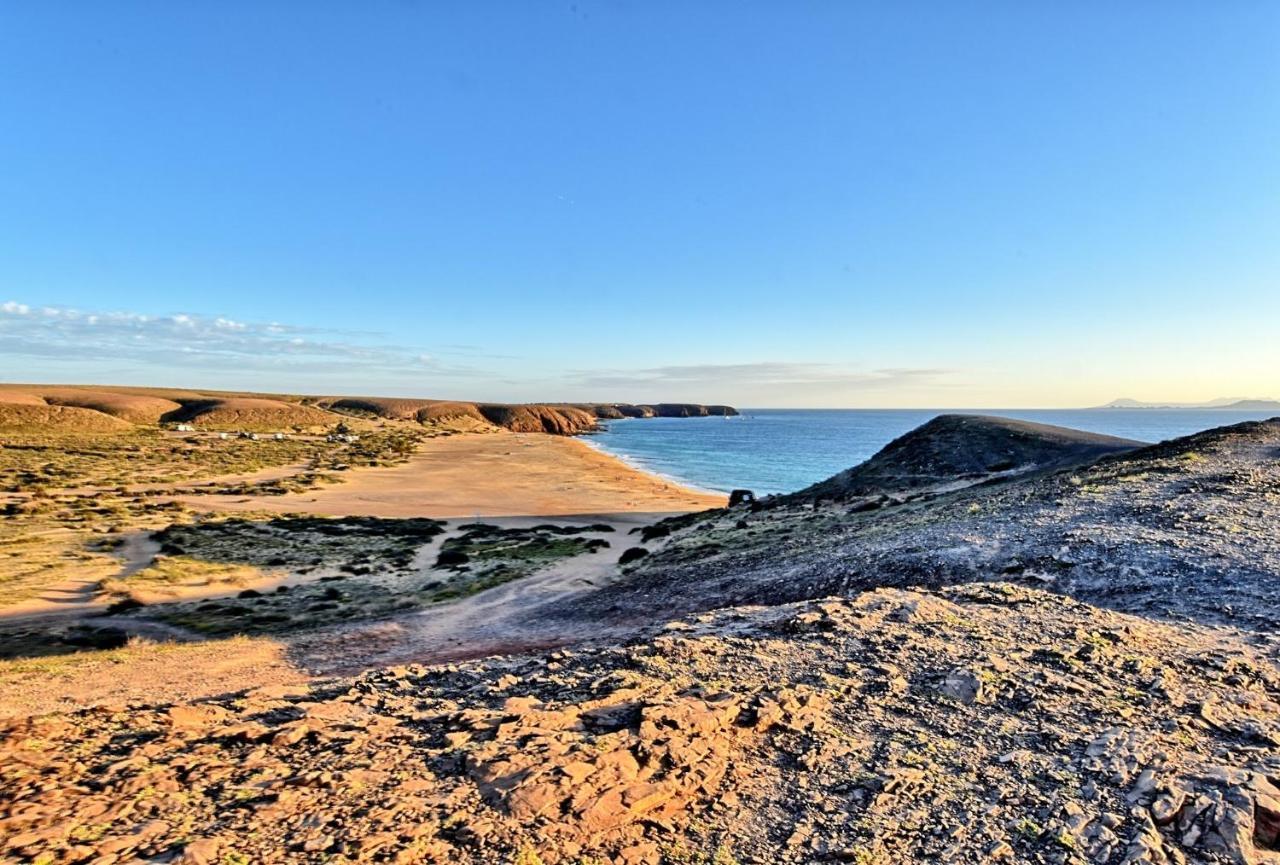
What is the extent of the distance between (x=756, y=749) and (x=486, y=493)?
1958 inches

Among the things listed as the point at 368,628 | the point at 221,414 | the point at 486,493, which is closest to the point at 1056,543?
the point at 368,628

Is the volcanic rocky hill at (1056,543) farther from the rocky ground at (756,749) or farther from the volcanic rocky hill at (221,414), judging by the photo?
the volcanic rocky hill at (221,414)

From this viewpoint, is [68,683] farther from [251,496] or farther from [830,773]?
[251,496]

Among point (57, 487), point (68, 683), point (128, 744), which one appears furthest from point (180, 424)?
point (128, 744)

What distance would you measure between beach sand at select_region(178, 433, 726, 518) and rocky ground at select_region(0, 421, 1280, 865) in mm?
33992

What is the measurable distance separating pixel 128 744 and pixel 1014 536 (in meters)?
16.8

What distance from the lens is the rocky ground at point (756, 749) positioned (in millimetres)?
4613

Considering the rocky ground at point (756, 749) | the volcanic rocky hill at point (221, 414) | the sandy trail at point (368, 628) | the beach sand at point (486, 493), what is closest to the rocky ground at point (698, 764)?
the rocky ground at point (756, 749)

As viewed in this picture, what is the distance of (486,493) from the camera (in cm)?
5356

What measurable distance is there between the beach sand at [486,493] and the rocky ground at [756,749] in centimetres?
3399

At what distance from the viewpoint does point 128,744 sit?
5969 millimetres

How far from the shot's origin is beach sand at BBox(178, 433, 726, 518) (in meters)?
43.6

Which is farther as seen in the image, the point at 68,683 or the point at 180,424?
the point at 180,424

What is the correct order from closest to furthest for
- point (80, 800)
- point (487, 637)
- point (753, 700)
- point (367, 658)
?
point (80, 800) → point (753, 700) → point (367, 658) → point (487, 637)
